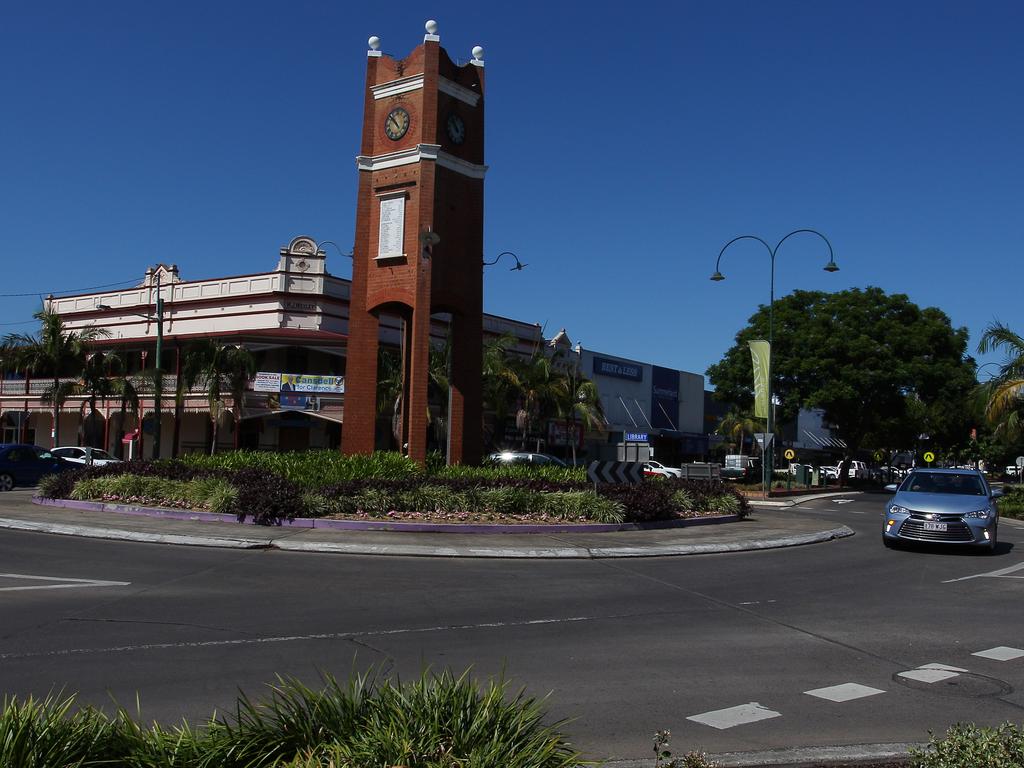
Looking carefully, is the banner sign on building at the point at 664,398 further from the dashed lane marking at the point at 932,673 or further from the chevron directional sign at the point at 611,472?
the dashed lane marking at the point at 932,673

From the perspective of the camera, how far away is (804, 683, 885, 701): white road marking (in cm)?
670

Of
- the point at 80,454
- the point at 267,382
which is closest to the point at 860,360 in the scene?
the point at 267,382

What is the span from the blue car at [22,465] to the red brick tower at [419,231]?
45.3 ft

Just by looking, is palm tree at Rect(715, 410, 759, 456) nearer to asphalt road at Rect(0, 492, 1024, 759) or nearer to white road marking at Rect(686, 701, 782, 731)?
asphalt road at Rect(0, 492, 1024, 759)

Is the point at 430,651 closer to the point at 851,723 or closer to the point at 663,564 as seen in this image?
the point at 851,723

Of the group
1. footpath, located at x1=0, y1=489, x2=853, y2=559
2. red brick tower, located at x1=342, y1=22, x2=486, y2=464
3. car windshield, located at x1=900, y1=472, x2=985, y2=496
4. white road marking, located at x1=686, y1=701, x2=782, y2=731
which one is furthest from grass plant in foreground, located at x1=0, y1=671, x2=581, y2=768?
red brick tower, located at x1=342, y1=22, x2=486, y2=464

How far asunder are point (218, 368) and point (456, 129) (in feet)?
60.3

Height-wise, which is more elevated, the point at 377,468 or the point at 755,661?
the point at 377,468

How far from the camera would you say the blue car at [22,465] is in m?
29.6

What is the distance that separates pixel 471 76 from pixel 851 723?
841 inches

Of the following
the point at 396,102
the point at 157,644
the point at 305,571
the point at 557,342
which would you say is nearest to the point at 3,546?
the point at 305,571

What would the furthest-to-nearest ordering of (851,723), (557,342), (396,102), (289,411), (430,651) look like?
(557,342)
(289,411)
(396,102)
(430,651)
(851,723)

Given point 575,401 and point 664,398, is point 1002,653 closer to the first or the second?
point 575,401

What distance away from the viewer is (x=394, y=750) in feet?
12.1
